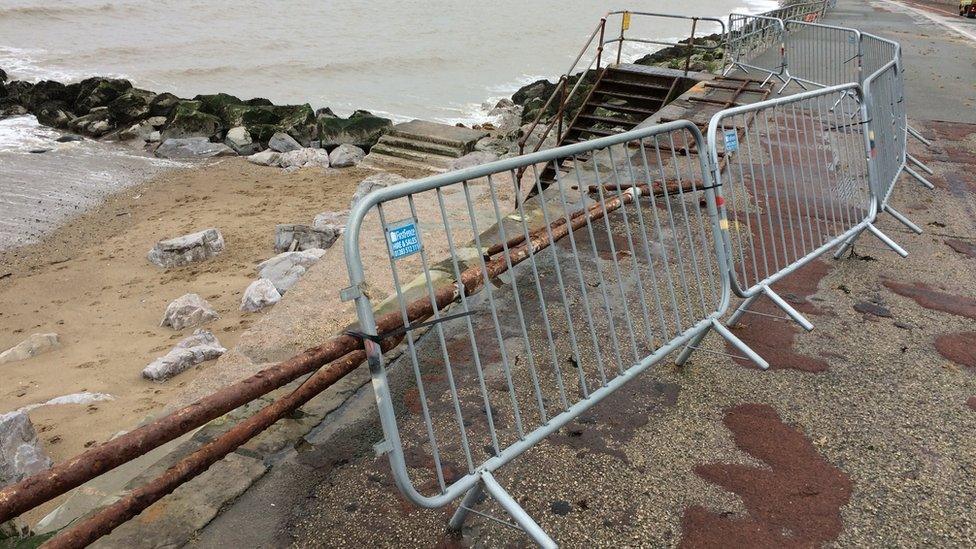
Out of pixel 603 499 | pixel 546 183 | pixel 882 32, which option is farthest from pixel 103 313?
pixel 882 32

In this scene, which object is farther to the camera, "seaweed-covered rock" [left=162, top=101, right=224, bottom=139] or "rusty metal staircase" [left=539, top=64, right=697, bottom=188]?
"seaweed-covered rock" [left=162, top=101, right=224, bottom=139]

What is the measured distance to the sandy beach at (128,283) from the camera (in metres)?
6.11

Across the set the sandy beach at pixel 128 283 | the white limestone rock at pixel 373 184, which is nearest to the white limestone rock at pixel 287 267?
the sandy beach at pixel 128 283

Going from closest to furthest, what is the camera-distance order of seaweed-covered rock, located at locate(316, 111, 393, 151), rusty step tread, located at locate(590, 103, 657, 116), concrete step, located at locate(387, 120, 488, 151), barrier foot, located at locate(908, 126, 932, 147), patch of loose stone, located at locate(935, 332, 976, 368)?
patch of loose stone, located at locate(935, 332, 976, 368) → barrier foot, located at locate(908, 126, 932, 147) → rusty step tread, located at locate(590, 103, 657, 116) → concrete step, located at locate(387, 120, 488, 151) → seaweed-covered rock, located at locate(316, 111, 393, 151)

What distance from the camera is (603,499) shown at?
3.10 metres

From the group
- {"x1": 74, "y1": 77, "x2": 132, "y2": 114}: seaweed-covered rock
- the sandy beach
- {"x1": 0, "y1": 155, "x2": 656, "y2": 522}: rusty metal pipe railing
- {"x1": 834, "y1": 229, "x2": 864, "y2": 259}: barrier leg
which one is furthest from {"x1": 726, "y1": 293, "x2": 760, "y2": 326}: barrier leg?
{"x1": 74, "y1": 77, "x2": 132, "y2": 114}: seaweed-covered rock

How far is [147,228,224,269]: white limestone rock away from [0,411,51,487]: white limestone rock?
16.6 feet

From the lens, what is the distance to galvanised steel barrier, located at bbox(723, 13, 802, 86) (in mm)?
13555

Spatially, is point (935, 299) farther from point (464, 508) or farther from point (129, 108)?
point (129, 108)

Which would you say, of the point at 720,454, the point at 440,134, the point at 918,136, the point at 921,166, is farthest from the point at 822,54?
the point at 720,454

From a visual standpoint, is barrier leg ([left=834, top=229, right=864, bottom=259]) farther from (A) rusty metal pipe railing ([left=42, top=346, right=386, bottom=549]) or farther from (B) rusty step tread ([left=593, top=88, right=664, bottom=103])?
(B) rusty step tread ([left=593, top=88, right=664, bottom=103])

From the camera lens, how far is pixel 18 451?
14.6 feet

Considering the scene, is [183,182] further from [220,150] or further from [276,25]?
[276,25]

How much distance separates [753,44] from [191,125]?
1198cm
